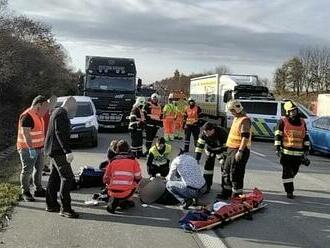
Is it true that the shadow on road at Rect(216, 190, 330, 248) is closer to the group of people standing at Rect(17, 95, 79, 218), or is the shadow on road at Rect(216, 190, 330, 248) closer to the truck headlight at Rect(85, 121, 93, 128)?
the group of people standing at Rect(17, 95, 79, 218)

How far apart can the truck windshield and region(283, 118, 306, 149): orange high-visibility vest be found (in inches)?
662

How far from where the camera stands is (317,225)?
921 cm

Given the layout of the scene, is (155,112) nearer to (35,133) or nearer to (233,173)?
(233,173)

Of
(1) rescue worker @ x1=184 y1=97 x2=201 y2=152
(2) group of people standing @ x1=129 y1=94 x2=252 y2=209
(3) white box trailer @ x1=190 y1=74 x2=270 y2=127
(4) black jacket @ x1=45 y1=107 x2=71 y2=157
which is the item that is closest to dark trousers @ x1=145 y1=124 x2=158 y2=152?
(1) rescue worker @ x1=184 y1=97 x2=201 y2=152

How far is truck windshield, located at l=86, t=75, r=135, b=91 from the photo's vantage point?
2825 cm

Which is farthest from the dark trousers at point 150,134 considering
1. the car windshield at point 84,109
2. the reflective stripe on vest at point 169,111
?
the car windshield at point 84,109

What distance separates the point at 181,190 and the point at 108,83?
18.5 meters

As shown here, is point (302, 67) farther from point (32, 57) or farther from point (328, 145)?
point (328, 145)

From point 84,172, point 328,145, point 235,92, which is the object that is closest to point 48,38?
point 235,92

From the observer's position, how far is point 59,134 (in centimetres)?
913

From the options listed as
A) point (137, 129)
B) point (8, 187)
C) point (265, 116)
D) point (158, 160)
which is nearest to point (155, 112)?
point (137, 129)

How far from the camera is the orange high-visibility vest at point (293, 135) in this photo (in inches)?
469

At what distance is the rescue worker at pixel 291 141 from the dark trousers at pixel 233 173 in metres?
1.41

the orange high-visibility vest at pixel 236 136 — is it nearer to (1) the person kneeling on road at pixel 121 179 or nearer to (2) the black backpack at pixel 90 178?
(1) the person kneeling on road at pixel 121 179
